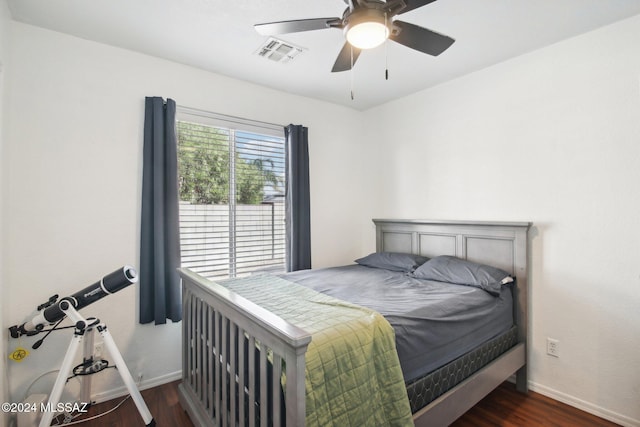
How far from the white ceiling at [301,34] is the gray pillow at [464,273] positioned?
1.69m

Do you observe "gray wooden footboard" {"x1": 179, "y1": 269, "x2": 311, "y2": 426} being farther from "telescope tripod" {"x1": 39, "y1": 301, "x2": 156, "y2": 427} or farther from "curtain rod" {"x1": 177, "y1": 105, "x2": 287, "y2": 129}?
"curtain rod" {"x1": 177, "y1": 105, "x2": 287, "y2": 129}

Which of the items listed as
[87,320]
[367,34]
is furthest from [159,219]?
[367,34]

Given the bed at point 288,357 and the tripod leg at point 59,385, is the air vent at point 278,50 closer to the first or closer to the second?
the bed at point 288,357

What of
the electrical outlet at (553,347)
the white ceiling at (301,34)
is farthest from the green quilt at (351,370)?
the white ceiling at (301,34)

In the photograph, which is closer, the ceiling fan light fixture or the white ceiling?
the ceiling fan light fixture

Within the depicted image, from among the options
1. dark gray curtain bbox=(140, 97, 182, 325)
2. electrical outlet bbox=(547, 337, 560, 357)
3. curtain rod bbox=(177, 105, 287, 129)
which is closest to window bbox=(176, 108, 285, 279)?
curtain rod bbox=(177, 105, 287, 129)

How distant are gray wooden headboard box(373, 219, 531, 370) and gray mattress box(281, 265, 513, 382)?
145mm

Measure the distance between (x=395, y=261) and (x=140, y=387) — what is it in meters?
2.39

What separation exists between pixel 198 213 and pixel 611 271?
313cm

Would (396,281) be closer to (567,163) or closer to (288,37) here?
(567,163)

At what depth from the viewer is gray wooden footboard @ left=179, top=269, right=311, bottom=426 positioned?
1073 mm

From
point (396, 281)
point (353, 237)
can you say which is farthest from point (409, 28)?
point (353, 237)

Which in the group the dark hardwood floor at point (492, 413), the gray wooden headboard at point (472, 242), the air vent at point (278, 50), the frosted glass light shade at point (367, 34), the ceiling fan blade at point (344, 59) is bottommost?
the dark hardwood floor at point (492, 413)

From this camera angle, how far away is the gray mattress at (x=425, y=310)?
1.64m
